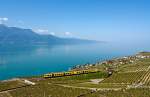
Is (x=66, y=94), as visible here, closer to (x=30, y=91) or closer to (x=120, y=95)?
(x=30, y=91)

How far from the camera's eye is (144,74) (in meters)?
97.6

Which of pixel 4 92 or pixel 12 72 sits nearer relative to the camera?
pixel 4 92

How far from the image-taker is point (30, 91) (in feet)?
221

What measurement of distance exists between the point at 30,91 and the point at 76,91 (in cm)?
1385

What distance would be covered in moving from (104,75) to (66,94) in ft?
145

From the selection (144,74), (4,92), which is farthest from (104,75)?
(4,92)

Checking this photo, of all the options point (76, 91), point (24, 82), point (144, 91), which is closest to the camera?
point (144, 91)

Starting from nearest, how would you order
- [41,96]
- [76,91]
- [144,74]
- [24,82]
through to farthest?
[41,96], [76,91], [24,82], [144,74]

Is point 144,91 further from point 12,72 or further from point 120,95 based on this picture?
point 12,72

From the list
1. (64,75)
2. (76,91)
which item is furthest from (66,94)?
(64,75)

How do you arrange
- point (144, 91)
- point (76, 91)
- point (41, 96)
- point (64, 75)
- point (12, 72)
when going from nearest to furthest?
point (41, 96)
point (144, 91)
point (76, 91)
point (64, 75)
point (12, 72)

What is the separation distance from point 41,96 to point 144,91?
29.2 m

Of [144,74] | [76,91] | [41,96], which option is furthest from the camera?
[144,74]

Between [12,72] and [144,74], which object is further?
[12,72]
